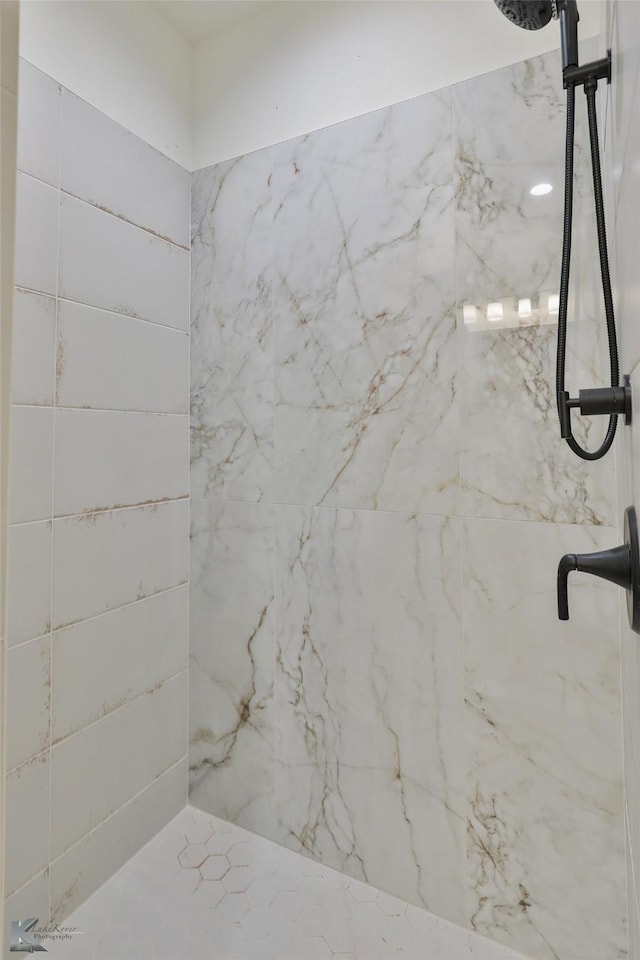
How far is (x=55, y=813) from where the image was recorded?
4.39 ft

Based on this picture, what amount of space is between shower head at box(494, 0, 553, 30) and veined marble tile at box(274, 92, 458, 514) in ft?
1.91

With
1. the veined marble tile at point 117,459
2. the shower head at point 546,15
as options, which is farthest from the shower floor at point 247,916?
the shower head at point 546,15

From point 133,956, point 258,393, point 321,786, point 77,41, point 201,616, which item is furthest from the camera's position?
point 201,616

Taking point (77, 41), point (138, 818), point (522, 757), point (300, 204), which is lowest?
point (138, 818)

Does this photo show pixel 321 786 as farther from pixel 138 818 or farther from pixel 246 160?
pixel 246 160

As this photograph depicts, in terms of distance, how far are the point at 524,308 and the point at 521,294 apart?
0.03 metres

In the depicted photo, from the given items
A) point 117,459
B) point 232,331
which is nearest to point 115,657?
point 117,459

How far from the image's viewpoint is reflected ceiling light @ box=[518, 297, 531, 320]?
126cm

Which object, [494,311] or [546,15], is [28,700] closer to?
[494,311]

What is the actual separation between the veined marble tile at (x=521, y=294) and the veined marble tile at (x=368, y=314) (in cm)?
4

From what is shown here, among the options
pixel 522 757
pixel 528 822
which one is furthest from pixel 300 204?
pixel 528 822

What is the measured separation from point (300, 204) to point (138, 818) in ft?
5.73

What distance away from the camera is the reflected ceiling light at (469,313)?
1325mm

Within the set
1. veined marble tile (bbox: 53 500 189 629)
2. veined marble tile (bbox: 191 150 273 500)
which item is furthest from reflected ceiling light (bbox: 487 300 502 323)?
veined marble tile (bbox: 53 500 189 629)
